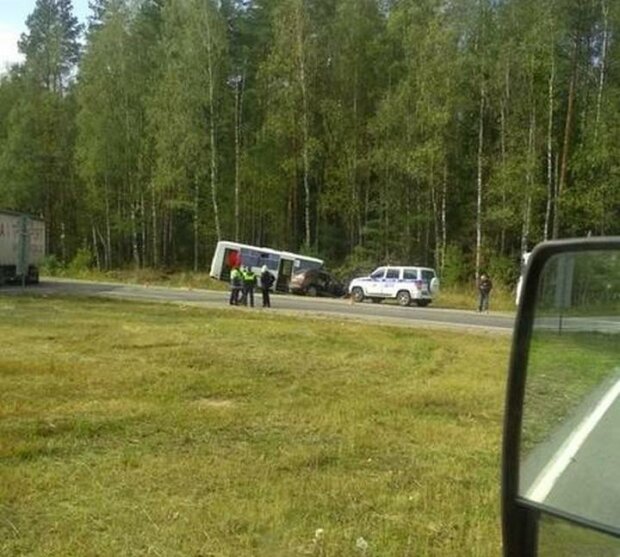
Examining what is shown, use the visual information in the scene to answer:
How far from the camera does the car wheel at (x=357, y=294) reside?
40.1 meters

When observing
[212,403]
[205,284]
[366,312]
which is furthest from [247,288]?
[212,403]

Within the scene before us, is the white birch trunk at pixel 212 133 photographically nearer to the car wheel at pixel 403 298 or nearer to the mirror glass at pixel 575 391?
the car wheel at pixel 403 298

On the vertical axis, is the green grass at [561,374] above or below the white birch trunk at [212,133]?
below

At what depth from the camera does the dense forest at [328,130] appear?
38281mm

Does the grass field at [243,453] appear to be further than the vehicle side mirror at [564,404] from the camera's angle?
Yes

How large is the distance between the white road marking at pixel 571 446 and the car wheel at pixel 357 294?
37.6 metres

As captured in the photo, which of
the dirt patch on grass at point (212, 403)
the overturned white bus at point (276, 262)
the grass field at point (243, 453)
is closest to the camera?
Result: the grass field at point (243, 453)

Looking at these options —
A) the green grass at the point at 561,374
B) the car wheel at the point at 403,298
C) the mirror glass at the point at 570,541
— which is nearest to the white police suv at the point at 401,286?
the car wheel at the point at 403,298

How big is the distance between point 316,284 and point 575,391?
1579 inches

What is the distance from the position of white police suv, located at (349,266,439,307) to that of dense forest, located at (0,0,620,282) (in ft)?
15.2

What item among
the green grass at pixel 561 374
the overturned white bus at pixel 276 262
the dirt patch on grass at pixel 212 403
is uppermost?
the overturned white bus at pixel 276 262

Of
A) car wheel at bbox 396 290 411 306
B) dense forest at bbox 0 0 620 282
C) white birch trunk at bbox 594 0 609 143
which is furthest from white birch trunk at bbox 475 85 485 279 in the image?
white birch trunk at bbox 594 0 609 143

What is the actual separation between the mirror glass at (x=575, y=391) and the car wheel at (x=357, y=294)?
37.6 m

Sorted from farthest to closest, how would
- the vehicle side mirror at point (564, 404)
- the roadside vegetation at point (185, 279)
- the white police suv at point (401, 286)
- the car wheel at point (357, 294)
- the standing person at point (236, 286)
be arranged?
the car wheel at point (357, 294)
the roadside vegetation at point (185, 279)
the white police suv at point (401, 286)
the standing person at point (236, 286)
the vehicle side mirror at point (564, 404)
